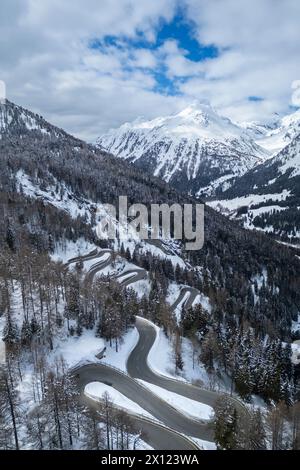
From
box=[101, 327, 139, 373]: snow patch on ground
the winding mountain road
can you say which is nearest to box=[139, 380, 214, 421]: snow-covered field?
the winding mountain road

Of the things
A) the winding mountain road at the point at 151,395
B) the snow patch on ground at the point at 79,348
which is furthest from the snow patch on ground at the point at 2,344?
the winding mountain road at the point at 151,395

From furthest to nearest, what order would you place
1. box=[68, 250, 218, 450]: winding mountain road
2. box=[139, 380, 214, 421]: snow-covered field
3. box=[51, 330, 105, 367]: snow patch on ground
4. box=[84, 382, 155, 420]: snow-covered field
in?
1. box=[51, 330, 105, 367]: snow patch on ground
2. box=[139, 380, 214, 421]: snow-covered field
3. box=[84, 382, 155, 420]: snow-covered field
4. box=[68, 250, 218, 450]: winding mountain road

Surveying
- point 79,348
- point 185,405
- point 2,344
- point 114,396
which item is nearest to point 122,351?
point 79,348

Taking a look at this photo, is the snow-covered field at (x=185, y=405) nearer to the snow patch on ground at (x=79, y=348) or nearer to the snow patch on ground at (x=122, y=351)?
the snow patch on ground at (x=122, y=351)

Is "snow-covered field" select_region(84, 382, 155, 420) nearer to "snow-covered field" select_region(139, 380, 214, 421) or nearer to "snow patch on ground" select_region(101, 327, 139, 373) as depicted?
"snow-covered field" select_region(139, 380, 214, 421)

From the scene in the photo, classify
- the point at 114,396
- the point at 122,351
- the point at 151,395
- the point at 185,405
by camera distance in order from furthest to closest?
the point at 122,351
the point at 151,395
the point at 114,396
the point at 185,405

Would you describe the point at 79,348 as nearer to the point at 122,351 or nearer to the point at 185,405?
the point at 122,351

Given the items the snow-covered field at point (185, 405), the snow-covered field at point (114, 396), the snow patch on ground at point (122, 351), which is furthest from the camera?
the snow patch on ground at point (122, 351)

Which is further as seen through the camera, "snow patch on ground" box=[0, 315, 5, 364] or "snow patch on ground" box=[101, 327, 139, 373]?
"snow patch on ground" box=[101, 327, 139, 373]

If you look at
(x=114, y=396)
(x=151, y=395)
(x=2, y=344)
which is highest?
(x=2, y=344)
